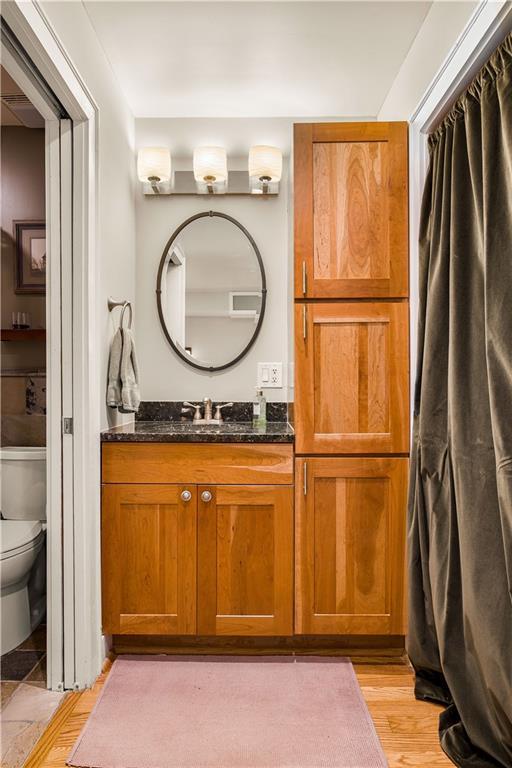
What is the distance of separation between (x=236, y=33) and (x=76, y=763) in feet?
8.63

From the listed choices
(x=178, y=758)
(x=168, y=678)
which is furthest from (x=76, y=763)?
(x=168, y=678)

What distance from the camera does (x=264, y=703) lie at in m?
1.81

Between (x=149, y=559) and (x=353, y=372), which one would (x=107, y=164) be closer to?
(x=353, y=372)

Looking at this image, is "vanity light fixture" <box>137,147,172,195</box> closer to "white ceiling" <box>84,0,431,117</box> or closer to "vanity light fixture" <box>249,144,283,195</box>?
"white ceiling" <box>84,0,431,117</box>

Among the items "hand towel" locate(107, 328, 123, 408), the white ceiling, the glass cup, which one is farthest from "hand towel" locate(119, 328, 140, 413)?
the white ceiling

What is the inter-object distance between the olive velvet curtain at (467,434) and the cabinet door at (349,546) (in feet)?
0.54

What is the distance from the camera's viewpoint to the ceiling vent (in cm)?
169

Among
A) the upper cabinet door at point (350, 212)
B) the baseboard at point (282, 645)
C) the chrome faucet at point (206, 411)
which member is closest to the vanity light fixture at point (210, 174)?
the upper cabinet door at point (350, 212)

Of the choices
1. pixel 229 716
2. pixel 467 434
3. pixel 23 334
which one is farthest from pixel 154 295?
pixel 229 716

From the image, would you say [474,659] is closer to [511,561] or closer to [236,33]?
[511,561]

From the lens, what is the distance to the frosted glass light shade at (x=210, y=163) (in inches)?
102

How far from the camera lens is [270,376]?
2.72 metres

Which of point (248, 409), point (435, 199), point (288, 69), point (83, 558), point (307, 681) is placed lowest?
point (307, 681)

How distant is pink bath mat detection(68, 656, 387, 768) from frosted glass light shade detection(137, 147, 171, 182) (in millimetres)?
2256
